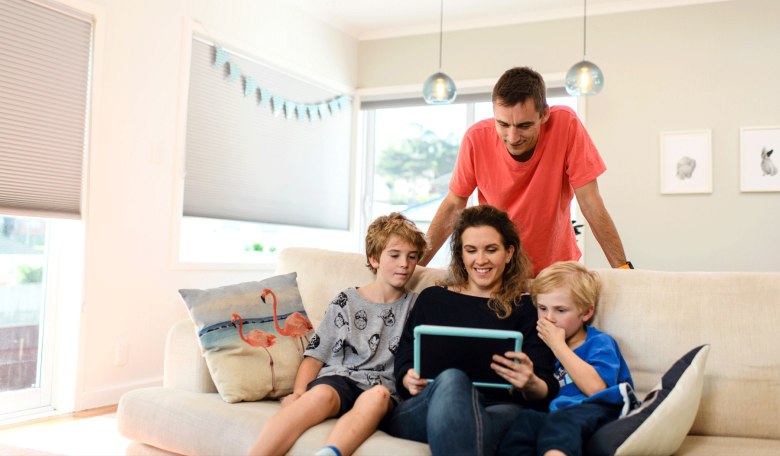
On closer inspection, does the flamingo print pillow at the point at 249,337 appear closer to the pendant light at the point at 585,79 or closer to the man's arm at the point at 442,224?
the man's arm at the point at 442,224

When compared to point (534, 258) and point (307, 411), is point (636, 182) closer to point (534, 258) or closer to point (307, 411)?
point (534, 258)

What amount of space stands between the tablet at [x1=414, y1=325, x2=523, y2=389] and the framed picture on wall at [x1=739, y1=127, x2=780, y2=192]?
10.7 feet

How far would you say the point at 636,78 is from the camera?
4281 millimetres

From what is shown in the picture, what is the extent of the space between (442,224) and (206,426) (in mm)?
1054

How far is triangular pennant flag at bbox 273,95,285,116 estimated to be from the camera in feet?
14.1

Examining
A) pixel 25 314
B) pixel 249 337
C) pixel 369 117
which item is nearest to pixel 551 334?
pixel 249 337

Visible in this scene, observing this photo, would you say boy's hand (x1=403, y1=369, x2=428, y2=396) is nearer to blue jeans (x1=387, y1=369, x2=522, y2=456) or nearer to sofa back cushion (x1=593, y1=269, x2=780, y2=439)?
blue jeans (x1=387, y1=369, x2=522, y2=456)

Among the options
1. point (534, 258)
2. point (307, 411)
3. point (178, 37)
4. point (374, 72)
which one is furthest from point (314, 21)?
point (307, 411)

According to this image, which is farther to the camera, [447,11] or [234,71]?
[447,11]

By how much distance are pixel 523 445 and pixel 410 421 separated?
11.9 inches

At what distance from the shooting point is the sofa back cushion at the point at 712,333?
1.62 meters

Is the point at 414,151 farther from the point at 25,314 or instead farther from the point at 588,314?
the point at 588,314

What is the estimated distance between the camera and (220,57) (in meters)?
3.82

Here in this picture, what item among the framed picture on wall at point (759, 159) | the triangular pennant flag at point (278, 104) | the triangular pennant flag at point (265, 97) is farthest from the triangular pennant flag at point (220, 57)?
the framed picture on wall at point (759, 159)
